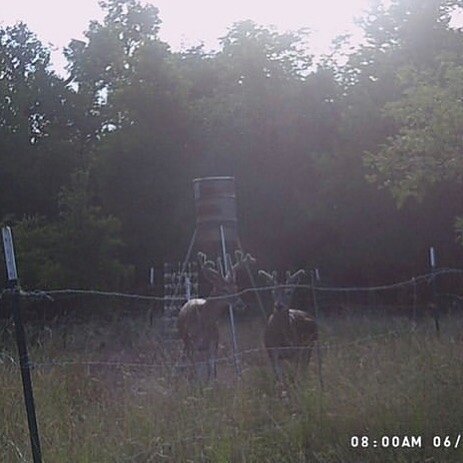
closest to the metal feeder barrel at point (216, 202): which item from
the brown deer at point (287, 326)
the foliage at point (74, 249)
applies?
the brown deer at point (287, 326)

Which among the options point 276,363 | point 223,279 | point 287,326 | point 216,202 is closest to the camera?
point 276,363

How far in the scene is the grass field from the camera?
7.29 m

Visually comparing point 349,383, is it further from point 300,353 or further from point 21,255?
point 21,255

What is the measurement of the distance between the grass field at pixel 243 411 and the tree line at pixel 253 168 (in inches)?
544

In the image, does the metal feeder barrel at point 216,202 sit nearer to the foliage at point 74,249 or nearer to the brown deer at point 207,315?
the brown deer at point 207,315

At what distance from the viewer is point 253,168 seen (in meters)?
27.2

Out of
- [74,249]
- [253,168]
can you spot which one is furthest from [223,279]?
[253,168]

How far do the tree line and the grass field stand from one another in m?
13.8

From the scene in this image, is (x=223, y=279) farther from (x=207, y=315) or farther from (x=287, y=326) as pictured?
(x=287, y=326)

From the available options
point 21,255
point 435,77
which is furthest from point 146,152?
point 435,77

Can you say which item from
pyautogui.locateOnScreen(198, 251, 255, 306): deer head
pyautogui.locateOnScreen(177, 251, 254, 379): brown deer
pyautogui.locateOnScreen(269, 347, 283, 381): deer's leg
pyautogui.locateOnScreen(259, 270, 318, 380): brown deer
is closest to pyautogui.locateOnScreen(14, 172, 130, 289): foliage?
pyautogui.locateOnScreen(177, 251, 254, 379): brown deer

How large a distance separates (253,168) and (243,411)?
1957 cm

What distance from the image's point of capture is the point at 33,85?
119 ft

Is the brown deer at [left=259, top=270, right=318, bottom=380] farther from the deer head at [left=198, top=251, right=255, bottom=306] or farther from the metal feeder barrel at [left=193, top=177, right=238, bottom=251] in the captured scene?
the metal feeder barrel at [left=193, top=177, right=238, bottom=251]
